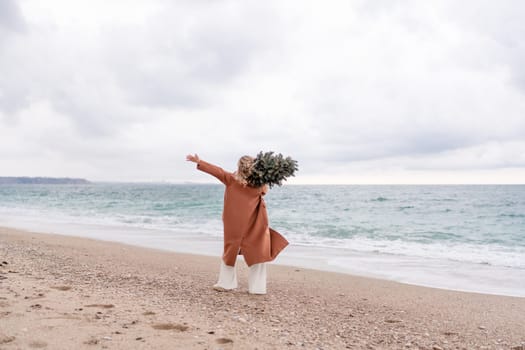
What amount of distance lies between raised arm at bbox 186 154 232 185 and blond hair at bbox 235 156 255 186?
0.57ft

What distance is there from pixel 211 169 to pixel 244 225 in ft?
3.13

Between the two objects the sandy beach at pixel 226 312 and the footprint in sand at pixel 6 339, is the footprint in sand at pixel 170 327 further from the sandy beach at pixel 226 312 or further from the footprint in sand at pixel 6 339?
the footprint in sand at pixel 6 339

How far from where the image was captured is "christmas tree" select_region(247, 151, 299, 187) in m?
6.09

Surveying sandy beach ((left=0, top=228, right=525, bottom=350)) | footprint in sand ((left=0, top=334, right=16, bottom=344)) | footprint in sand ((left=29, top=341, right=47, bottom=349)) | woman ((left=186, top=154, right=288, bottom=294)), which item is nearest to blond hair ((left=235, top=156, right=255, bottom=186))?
woman ((left=186, top=154, right=288, bottom=294))

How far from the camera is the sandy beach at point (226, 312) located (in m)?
4.00

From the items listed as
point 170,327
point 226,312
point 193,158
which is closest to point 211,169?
point 193,158

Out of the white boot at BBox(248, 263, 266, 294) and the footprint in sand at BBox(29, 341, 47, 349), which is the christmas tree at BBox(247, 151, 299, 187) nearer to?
the white boot at BBox(248, 263, 266, 294)

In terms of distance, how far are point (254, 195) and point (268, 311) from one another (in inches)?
68.7

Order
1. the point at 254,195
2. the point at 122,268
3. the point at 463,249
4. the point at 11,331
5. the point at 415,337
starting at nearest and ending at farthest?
the point at 11,331, the point at 415,337, the point at 254,195, the point at 122,268, the point at 463,249

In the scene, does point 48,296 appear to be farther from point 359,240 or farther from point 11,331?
point 359,240

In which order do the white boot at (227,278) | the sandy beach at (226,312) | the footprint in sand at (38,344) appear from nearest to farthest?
the footprint in sand at (38,344) → the sandy beach at (226,312) → the white boot at (227,278)

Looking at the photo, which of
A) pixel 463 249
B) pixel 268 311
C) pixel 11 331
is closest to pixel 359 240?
pixel 463 249

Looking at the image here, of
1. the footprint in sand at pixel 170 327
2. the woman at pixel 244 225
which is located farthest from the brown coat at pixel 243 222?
the footprint in sand at pixel 170 327

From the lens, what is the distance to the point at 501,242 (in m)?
16.6
